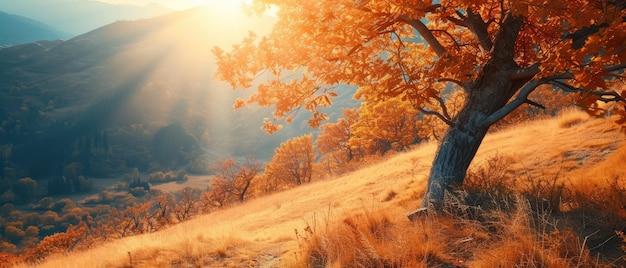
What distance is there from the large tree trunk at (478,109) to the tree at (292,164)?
4150 cm

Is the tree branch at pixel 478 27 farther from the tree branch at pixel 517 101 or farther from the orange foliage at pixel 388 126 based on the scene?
the orange foliage at pixel 388 126

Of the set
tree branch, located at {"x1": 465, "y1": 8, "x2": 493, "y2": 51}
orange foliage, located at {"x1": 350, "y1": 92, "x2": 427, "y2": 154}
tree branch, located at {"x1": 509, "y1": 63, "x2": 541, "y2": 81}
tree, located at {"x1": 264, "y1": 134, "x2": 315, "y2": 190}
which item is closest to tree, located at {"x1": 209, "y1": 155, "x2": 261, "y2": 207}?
tree, located at {"x1": 264, "y1": 134, "x2": 315, "y2": 190}

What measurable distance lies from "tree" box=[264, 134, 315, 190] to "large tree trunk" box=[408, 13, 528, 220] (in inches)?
1634

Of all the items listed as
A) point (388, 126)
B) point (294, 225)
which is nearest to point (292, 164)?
point (388, 126)

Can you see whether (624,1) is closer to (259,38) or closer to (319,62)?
(319,62)

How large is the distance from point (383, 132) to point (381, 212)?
94.1 ft

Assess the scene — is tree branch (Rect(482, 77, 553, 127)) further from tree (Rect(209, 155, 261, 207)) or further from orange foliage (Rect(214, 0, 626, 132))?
tree (Rect(209, 155, 261, 207))

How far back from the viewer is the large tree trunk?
6.29 m

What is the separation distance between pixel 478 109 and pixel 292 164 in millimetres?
43012

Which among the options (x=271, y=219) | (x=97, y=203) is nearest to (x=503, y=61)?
(x=271, y=219)

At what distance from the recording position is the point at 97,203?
168 metres

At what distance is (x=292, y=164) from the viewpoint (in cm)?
4869

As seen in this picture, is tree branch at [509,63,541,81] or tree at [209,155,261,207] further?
tree at [209,155,261,207]

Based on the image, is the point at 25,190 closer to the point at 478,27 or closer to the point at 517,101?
the point at 478,27
